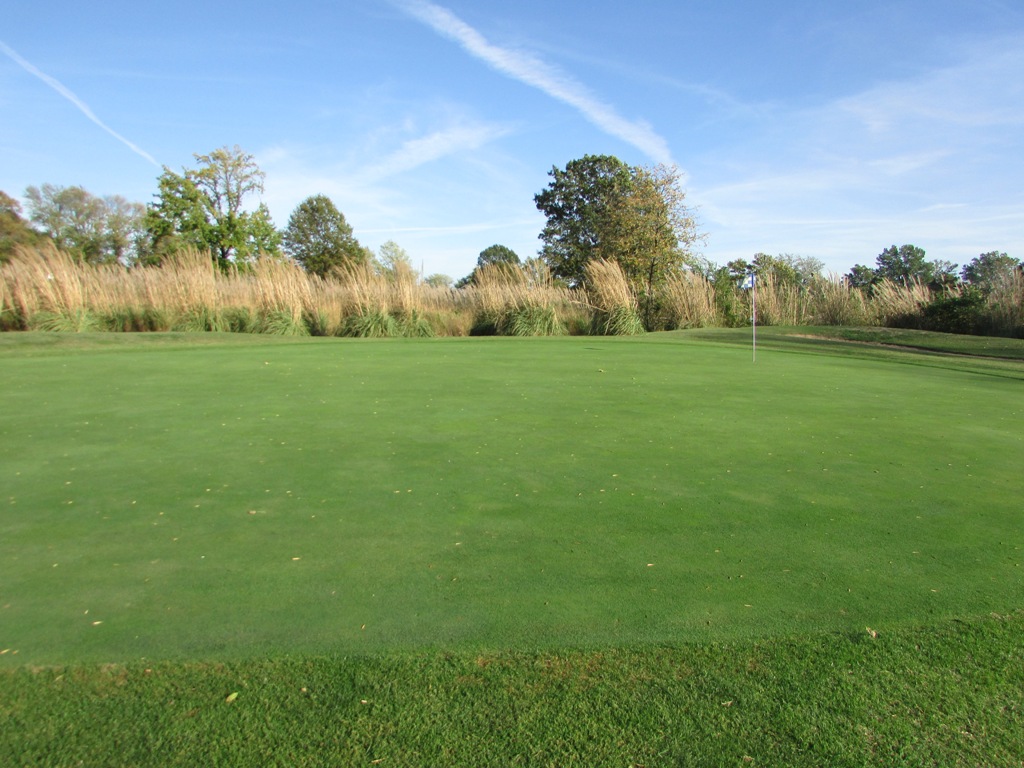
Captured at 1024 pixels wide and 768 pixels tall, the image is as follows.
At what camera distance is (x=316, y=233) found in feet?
156

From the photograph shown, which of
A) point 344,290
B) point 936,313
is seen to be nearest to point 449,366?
point 344,290

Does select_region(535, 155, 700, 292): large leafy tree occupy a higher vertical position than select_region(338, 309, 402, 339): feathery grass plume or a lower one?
higher

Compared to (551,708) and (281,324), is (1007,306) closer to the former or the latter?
(281,324)

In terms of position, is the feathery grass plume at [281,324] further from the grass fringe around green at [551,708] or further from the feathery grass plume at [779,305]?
the grass fringe around green at [551,708]

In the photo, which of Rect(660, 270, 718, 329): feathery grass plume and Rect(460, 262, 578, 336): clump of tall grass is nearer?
Rect(460, 262, 578, 336): clump of tall grass

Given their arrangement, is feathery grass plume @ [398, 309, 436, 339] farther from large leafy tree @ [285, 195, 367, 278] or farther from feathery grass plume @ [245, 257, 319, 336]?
large leafy tree @ [285, 195, 367, 278]

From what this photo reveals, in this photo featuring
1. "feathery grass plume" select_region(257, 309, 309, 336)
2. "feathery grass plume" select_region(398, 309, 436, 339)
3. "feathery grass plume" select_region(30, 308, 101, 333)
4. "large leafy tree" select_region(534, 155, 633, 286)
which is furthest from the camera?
"large leafy tree" select_region(534, 155, 633, 286)

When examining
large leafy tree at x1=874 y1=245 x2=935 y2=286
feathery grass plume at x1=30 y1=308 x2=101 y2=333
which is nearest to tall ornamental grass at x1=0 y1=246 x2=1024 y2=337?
feathery grass plume at x1=30 y1=308 x2=101 y2=333

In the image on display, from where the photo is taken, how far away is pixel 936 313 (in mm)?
18516

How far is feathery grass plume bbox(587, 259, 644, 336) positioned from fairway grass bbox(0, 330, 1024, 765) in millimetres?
11565

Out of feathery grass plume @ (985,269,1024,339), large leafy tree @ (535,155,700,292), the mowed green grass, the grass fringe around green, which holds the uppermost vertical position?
large leafy tree @ (535,155,700,292)

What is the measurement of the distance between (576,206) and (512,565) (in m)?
43.7

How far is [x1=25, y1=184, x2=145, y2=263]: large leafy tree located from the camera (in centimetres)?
4369

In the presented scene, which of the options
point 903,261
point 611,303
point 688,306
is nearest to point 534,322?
point 611,303
